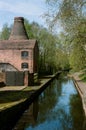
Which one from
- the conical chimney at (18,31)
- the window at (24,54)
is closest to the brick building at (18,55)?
the window at (24,54)

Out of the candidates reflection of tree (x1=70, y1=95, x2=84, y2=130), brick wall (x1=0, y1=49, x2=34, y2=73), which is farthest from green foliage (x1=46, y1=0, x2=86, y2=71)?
brick wall (x1=0, y1=49, x2=34, y2=73)

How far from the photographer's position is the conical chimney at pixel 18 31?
255 ft

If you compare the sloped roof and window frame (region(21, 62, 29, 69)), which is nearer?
window frame (region(21, 62, 29, 69))

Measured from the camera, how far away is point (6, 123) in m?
17.3

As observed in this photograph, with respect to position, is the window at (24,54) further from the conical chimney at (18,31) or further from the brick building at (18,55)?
the conical chimney at (18,31)

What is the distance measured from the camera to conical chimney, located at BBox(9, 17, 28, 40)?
255 feet

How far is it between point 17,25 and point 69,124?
61.1m

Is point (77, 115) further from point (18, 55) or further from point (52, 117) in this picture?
point (18, 55)

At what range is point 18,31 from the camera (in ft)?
258

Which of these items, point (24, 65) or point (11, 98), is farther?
point (24, 65)

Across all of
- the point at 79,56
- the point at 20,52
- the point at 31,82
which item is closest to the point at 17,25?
the point at 20,52

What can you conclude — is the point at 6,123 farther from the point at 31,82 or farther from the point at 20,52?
the point at 20,52

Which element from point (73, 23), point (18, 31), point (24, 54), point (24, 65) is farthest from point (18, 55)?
point (73, 23)

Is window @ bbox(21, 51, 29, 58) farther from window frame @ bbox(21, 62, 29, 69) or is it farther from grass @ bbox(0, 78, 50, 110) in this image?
grass @ bbox(0, 78, 50, 110)
